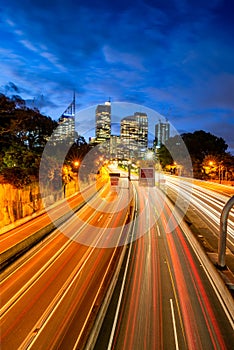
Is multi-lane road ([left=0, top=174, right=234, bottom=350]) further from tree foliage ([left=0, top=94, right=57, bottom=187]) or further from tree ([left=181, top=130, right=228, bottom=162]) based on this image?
tree ([left=181, top=130, right=228, bottom=162])

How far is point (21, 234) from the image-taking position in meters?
22.5

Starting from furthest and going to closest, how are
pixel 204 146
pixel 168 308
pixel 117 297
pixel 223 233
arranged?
pixel 204 146, pixel 223 233, pixel 117 297, pixel 168 308

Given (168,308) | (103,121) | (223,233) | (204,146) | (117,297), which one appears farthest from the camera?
(103,121)

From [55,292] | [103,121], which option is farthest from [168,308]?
[103,121]

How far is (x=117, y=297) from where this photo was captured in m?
11.9

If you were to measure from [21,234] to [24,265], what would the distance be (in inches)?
276

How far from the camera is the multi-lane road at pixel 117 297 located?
30.1 feet

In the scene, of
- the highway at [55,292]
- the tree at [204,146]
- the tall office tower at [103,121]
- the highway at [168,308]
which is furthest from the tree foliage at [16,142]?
the tree at [204,146]

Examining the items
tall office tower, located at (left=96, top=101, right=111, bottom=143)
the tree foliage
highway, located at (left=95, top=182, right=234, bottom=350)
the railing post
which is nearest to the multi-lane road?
highway, located at (left=95, top=182, right=234, bottom=350)

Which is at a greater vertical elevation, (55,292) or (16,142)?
(16,142)

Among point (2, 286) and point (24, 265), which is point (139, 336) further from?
point (24, 265)

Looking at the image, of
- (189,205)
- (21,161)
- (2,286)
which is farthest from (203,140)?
(2,286)

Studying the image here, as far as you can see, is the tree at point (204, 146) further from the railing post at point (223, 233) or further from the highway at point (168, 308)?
the railing post at point (223, 233)

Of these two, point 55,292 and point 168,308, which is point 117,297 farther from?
point 55,292
